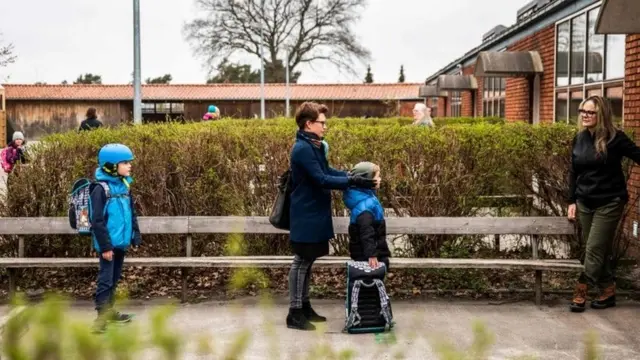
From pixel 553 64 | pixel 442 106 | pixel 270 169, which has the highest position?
pixel 442 106

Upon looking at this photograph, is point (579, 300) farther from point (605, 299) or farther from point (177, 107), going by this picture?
point (177, 107)

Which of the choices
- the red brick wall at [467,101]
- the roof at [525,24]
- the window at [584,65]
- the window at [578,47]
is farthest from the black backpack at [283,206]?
the red brick wall at [467,101]

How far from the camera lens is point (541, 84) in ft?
53.2

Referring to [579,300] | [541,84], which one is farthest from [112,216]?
[541,84]

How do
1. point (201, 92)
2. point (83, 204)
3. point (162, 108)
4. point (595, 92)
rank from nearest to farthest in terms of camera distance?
point (83, 204)
point (595, 92)
point (201, 92)
point (162, 108)

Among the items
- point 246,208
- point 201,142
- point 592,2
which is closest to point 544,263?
point 246,208

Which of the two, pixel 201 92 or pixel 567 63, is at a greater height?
pixel 201 92

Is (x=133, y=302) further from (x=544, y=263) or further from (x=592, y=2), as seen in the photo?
(x=592, y=2)

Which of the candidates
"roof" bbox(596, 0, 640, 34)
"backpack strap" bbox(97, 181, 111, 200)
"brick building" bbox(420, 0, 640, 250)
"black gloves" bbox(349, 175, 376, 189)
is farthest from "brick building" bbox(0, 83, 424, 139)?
"black gloves" bbox(349, 175, 376, 189)

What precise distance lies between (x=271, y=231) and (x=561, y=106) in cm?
863

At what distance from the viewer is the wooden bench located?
7.22 m

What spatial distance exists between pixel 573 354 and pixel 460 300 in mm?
1843

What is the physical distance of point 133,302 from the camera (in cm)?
754

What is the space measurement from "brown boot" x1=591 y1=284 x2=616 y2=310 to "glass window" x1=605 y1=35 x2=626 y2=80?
4.34m
